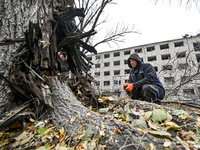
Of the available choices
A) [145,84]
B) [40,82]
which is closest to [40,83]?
[40,82]

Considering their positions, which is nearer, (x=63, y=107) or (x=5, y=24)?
(x=63, y=107)

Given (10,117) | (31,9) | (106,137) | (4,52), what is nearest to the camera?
(106,137)

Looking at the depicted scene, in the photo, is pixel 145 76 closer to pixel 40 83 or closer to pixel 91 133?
pixel 91 133

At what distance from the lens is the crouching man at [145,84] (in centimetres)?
232

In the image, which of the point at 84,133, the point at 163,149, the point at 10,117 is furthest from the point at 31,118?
the point at 163,149

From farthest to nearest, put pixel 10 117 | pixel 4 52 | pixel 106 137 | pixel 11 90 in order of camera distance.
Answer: pixel 4 52 < pixel 11 90 < pixel 10 117 < pixel 106 137

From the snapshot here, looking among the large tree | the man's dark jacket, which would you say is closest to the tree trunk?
the large tree

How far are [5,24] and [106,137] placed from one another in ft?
7.82

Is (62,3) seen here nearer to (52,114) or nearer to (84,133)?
(52,114)

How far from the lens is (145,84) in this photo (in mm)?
2479

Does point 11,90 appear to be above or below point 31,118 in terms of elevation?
above

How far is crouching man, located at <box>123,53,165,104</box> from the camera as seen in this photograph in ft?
7.61

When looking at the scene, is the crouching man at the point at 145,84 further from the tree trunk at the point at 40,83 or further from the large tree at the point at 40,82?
the tree trunk at the point at 40,83

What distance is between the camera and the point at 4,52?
1591mm
